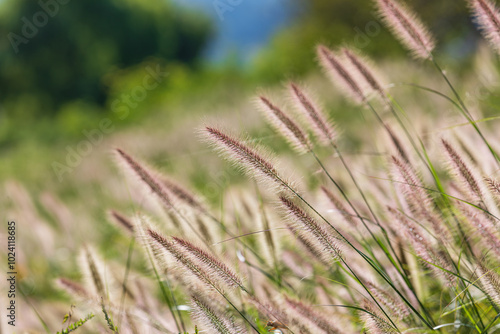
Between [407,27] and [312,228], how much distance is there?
0.72 metres

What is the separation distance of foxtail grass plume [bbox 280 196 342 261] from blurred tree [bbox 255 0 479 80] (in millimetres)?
5366

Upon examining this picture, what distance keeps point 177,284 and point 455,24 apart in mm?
9754

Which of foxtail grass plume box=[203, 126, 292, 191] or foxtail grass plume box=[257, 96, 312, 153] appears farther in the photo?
foxtail grass plume box=[257, 96, 312, 153]

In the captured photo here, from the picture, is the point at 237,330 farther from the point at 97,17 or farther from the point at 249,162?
the point at 97,17

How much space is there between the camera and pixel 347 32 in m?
11.4

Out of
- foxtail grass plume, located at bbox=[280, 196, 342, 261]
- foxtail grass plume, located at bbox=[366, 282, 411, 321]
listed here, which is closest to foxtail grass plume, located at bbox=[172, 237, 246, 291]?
foxtail grass plume, located at bbox=[280, 196, 342, 261]

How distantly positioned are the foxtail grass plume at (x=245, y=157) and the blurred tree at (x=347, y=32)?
5310 mm

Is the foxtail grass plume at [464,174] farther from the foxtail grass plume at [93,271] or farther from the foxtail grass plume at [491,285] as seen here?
the foxtail grass plume at [93,271]

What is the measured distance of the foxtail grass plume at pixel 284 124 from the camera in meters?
1.20

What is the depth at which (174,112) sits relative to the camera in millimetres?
12125

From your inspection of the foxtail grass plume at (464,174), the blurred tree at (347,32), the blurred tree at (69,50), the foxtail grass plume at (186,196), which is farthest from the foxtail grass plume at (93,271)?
the blurred tree at (69,50)

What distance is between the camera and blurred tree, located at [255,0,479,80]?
8227 mm

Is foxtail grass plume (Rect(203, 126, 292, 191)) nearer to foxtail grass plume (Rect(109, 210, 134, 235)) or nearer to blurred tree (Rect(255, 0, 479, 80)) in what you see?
foxtail grass plume (Rect(109, 210, 134, 235))

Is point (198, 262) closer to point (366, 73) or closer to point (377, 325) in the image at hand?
point (377, 325)
